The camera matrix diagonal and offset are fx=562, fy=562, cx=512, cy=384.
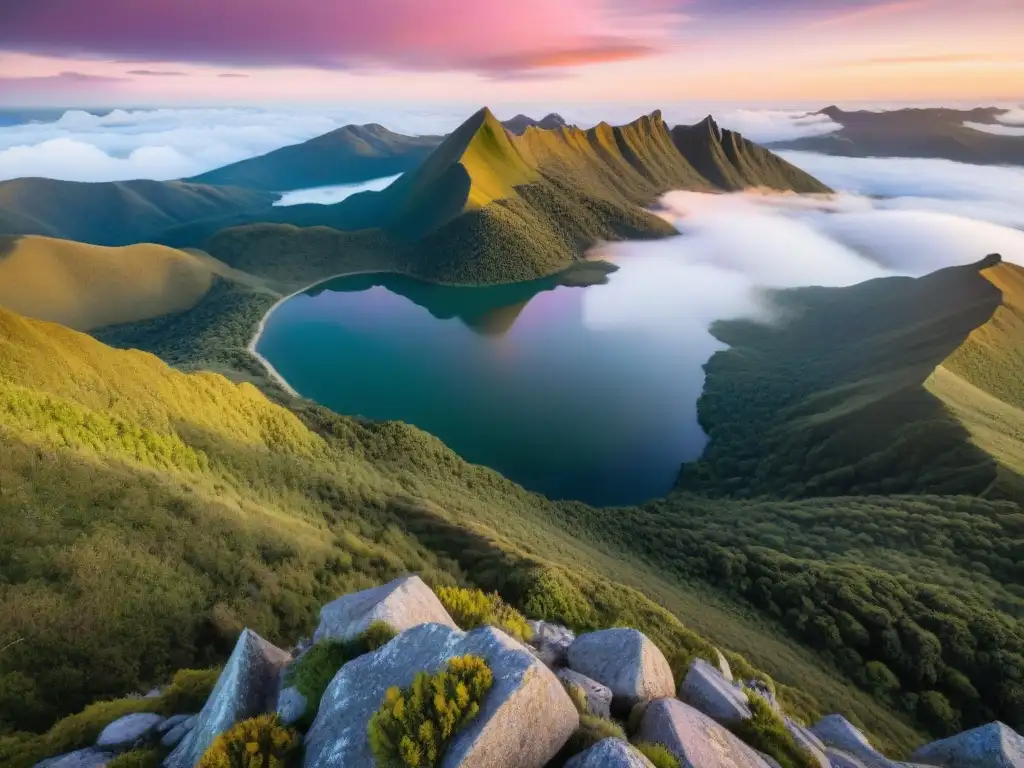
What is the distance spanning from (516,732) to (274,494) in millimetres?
29706

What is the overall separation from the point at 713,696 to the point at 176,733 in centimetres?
1414

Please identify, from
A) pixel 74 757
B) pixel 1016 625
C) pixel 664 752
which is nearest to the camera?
pixel 664 752

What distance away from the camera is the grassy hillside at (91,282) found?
126375 mm

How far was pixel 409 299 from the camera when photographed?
168625 mm

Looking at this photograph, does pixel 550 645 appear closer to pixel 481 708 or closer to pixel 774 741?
pixel 774 741

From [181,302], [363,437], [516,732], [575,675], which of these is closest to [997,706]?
[575,675]

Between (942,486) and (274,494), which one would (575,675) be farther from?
(942,486)

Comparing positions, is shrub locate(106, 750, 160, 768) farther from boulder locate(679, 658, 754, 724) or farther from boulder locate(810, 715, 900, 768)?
boulder locate(810, 715, 900, 768)

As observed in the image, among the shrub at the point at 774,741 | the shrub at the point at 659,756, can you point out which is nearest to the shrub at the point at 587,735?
the shrub at the point at 659,756

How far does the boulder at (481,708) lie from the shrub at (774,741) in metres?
6.44

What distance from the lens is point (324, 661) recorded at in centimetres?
1377

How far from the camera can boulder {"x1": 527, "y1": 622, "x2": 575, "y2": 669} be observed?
1759 centimetres

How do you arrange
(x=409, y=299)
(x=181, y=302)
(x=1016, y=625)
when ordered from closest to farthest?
(x=1016, y=625)
(x=181, y=302)
(x=409, y=299)

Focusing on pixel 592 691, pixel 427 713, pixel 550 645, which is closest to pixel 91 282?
pixel 550 645
